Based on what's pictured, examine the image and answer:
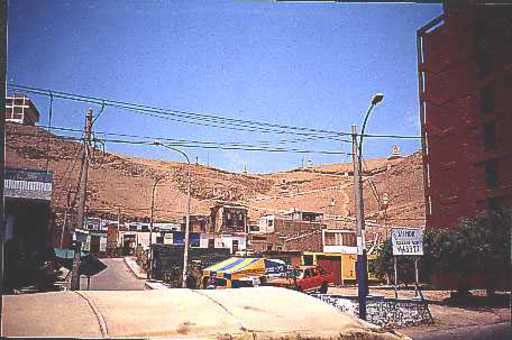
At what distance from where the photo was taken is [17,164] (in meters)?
5.64

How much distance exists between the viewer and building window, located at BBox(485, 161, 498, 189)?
7.97 meters

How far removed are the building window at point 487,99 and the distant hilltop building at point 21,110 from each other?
21.6 ft

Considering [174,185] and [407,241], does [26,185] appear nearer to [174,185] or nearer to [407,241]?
[407,241]

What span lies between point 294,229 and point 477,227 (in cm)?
1286

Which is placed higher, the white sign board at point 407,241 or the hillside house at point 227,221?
the hillside house at point 227,221

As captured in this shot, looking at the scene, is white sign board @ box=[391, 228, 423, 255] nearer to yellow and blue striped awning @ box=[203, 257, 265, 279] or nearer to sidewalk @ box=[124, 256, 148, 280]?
yellow and blue striped awning @ box=[203, 257, 265, 279]

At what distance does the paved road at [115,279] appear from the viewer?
308 inches

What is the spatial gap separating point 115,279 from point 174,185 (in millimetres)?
8216

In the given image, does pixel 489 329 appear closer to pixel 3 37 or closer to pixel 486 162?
pixel 486 162

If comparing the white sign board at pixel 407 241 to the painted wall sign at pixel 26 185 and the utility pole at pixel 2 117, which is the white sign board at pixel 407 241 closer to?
the painted wall sign at pixel 26 185

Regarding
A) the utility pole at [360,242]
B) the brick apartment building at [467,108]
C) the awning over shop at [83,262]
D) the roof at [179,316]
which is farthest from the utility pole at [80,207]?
the brick apartment building at [467,108]

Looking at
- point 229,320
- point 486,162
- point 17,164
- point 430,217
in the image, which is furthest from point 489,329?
point 17,164

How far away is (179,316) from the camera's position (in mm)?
3469

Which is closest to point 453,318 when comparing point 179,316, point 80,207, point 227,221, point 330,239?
point 179,316
